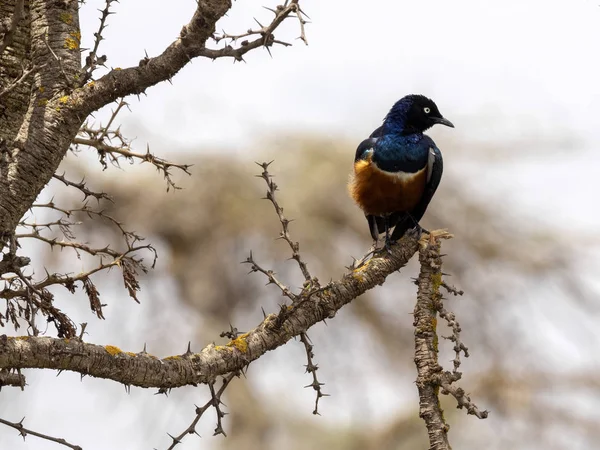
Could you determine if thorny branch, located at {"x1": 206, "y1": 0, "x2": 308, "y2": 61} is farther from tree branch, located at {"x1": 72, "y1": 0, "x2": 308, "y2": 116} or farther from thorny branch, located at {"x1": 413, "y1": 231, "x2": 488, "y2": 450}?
thorny branch, located at {"x1": 413, "y1": 231, "x2": 488, "y2": 450}

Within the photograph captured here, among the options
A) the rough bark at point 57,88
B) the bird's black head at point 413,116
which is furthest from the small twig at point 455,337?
the bird's black head at point 413,116

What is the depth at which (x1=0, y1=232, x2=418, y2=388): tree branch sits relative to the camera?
2385mm

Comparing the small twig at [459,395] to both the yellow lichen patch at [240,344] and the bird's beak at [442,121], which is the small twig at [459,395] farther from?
the bird's beak at [442,121]

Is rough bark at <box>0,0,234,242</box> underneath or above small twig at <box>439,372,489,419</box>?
above

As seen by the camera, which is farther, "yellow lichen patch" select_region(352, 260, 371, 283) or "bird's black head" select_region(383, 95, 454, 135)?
"bird's black head" select_region(383, 95, 454, 135)

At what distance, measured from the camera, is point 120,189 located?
1022 centimetres

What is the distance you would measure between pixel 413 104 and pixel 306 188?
16.7 ft

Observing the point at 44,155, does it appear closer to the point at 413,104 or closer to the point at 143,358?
the point at 143,358

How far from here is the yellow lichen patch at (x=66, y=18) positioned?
3.25m

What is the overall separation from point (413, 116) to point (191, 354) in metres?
2.75

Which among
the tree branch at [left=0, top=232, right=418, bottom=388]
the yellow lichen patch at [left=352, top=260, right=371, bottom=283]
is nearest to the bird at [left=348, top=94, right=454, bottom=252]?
the yellow lichen patch at [left=352, top=260, right=371, bottom=283]

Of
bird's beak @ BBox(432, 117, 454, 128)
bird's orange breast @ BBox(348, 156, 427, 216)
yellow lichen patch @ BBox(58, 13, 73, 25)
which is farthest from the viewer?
bird's beak @ BBox(432, 117, 454, 128)

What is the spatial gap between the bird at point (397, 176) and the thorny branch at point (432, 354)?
4.21ft

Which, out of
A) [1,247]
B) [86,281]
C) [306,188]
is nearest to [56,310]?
[86,281]
